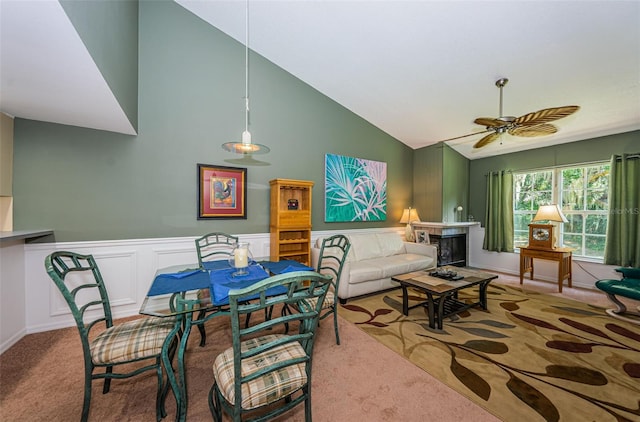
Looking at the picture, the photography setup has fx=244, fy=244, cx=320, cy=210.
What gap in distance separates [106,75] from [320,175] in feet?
9.28

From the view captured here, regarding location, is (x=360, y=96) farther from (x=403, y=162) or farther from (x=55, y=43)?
(x=55, y=43)

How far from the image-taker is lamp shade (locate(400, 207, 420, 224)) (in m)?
4.83

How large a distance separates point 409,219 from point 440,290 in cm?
247

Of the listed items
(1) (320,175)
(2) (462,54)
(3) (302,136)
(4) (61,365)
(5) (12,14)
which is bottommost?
(4) (61,365)

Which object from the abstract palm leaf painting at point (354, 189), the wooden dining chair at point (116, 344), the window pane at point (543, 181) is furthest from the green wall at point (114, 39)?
the window pane at point (543, 181)

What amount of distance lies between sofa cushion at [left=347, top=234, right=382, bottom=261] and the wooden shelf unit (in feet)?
2.55

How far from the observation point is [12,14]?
1148 millimetres

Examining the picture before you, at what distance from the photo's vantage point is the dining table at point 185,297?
135cm

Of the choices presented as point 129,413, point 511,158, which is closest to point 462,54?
point 511,158

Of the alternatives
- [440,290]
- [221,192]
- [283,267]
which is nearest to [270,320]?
[283,267]

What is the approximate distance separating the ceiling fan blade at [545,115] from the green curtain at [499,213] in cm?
270

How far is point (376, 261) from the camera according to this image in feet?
12.4

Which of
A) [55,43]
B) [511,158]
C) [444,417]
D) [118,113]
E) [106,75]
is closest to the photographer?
[55,43]

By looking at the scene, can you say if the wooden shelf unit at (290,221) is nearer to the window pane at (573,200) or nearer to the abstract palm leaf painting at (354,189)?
the abstract palm leaf painting at (354,189)
